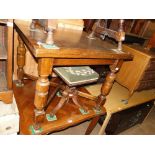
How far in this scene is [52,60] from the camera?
0.87 metres

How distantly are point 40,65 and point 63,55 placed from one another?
0.14 metres

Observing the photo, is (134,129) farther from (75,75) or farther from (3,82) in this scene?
(3,82)

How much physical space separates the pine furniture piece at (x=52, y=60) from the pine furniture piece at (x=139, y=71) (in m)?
0.46

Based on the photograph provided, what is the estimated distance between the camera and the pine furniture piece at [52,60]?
0.86m

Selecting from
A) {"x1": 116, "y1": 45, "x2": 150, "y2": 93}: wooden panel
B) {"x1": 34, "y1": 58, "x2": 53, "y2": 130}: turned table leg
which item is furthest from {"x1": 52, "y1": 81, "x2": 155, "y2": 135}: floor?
{"x1": 34, "y1": 58, "x2": 53, "y2": 130}: turned table leg

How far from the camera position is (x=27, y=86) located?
64.0 inches

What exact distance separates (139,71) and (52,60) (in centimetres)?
112

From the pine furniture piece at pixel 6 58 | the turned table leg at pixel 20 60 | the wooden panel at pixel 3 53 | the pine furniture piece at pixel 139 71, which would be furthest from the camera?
the pine furniture piece at pixel 139 71

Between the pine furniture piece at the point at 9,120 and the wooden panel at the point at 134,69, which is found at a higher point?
the wooden panel at the point at 134,69

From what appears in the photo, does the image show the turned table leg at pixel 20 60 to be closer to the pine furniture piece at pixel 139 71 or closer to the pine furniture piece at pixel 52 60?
the pine furniture piece at pixel 52 60

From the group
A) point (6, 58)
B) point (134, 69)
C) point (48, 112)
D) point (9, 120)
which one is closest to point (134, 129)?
point (134, 69)

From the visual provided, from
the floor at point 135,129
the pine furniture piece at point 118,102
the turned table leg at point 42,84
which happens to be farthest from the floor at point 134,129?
the turned table leg at point 42,84
